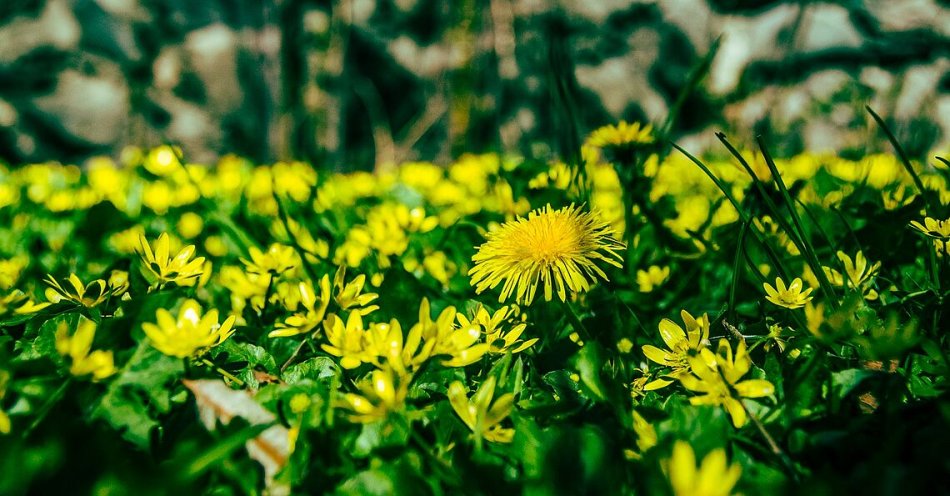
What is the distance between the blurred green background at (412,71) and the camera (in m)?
4.43

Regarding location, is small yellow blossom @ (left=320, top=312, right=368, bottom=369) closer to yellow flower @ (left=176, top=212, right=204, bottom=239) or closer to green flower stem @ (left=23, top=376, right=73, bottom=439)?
green flower stem @ (left=23, top=376, right=73, bottom=439)

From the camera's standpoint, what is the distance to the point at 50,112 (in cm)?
445

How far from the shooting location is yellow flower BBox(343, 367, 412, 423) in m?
0.51

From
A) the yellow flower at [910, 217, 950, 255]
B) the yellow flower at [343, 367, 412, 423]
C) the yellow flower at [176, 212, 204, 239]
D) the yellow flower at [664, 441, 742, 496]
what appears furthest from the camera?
the yellow flower at [176, 212, 204, 239]

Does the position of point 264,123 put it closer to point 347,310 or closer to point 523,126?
point 523,126

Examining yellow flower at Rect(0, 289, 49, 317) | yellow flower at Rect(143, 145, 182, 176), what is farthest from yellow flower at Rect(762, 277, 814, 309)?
yellow flower at Rect(143, 145, 182, 176)

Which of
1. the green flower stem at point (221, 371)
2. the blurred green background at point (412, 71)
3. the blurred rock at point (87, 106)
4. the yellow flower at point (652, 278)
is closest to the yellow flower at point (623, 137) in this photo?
the yellow flower at point (652, 278)

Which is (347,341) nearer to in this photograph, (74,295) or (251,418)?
(251,418)

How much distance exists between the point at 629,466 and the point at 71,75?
524cm

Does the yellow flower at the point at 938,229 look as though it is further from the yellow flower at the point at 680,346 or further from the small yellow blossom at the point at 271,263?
the small yellow blossom at the point at 271,263

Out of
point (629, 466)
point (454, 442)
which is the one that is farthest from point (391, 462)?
point (629, 466)

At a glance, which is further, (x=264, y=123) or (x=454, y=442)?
(x=264, y=123)

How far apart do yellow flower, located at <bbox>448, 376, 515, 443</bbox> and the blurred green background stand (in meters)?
3.68

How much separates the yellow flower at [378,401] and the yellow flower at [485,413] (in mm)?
49
